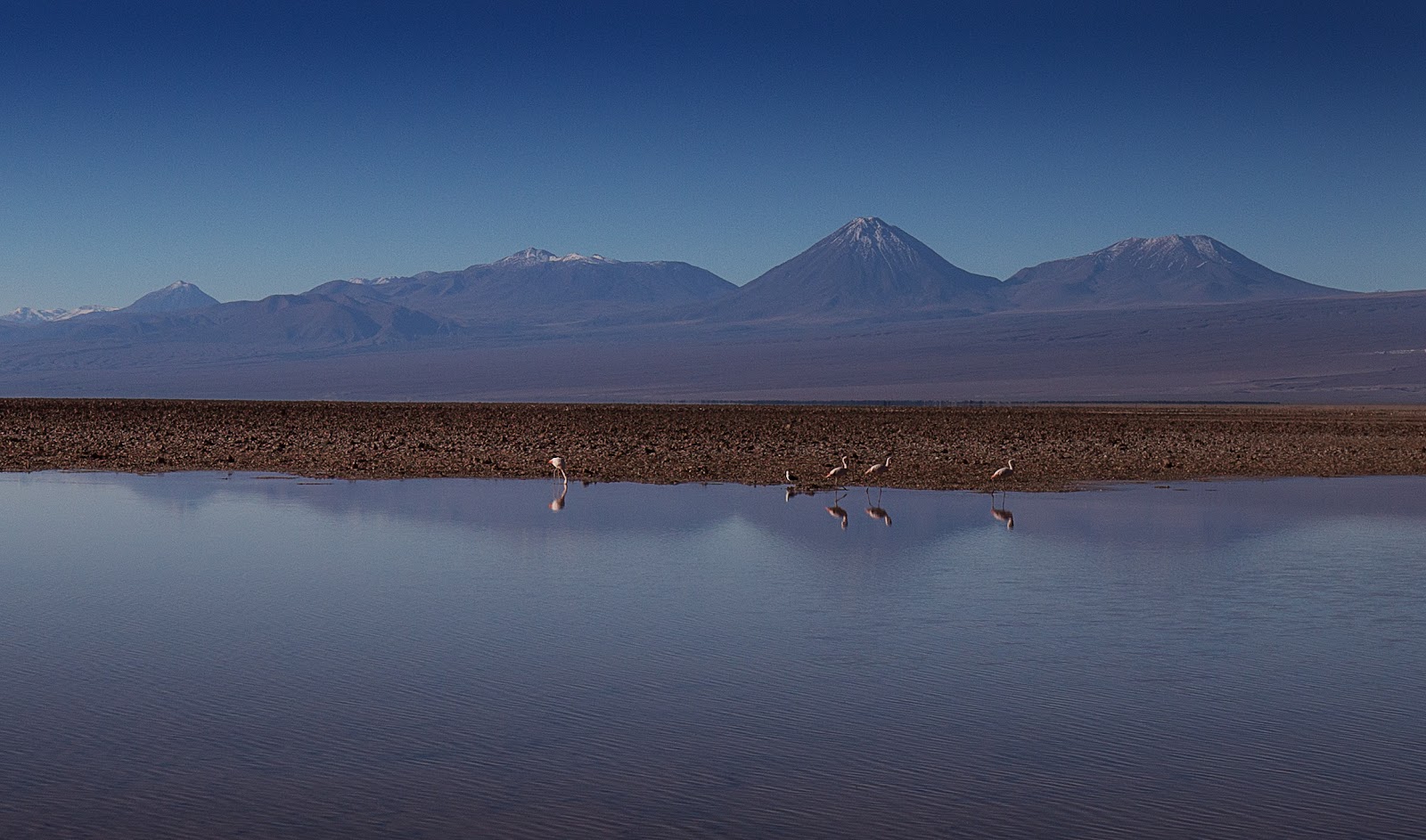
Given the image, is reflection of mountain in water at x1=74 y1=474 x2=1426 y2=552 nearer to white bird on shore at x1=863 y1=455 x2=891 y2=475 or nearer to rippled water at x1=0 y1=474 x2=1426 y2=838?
rippled water at x1=0 y1=474 x2=1426 y2=838

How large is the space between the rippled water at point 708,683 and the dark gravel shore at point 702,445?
9684 millimetres

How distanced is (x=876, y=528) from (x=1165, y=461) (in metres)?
13.4

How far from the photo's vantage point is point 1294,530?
17.2 meters

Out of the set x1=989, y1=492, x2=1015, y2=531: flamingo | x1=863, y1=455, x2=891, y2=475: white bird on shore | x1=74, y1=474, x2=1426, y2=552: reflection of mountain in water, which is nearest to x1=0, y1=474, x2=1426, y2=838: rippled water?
x1=74, y1=474, x2=1426, y2=552: reflection of mountain in water

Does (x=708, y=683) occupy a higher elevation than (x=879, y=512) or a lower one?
lower

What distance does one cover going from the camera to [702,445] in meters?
32.7

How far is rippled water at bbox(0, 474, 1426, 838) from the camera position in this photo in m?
6.81

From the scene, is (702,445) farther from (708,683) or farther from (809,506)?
(708,683)

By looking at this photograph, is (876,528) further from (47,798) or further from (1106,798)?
(47,798)

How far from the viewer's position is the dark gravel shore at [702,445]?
26.6 meters

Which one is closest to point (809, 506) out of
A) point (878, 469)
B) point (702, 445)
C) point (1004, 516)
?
point (1004, 516)

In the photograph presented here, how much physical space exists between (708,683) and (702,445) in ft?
77.3

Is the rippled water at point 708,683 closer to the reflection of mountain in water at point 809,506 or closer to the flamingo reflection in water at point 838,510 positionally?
the reflection of mountain in water at point 809,506

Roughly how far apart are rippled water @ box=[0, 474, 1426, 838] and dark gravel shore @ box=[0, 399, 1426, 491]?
9.68 m
